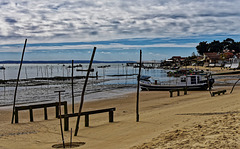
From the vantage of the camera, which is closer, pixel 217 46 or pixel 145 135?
pixel 145 135

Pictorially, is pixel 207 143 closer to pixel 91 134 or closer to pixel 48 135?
pixel 91 134

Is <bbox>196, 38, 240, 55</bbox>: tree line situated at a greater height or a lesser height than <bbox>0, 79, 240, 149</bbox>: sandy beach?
greater

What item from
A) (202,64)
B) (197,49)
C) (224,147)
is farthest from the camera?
(197,49)

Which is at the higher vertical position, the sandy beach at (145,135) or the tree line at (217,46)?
the tree line at (217,46)

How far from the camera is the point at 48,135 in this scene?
10.9 m

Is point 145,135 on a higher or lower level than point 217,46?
lower

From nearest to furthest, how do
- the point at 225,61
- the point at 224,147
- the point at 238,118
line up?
the point at 224,147 → the point at 238,118 → the point at 225,61

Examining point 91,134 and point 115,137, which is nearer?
point 115,137

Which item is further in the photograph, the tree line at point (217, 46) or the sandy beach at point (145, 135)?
the tree line at point (217, 46)

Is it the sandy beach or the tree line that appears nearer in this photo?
the sandy beach

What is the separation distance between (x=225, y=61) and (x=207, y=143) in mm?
104498

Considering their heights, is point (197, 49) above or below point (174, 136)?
above

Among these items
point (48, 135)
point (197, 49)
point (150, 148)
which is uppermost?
point (197, 49)

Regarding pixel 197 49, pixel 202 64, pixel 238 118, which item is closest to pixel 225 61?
pixel 202 64
